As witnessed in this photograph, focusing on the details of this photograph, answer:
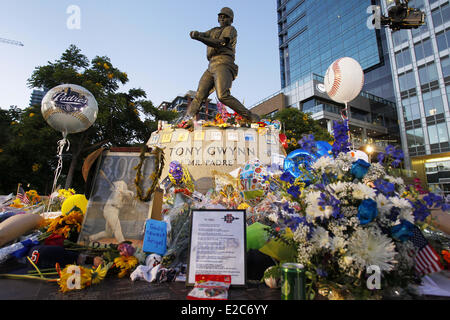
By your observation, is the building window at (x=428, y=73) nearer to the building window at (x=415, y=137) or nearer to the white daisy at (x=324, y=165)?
the building window at (x=415, y=137)

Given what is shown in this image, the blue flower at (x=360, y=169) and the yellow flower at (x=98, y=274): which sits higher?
the blue flower at (x=360, y=169)

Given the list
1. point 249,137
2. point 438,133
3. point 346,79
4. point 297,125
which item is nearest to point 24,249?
point 249,137

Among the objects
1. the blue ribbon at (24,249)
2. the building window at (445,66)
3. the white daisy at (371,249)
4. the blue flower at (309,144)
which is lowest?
the blue ribbon at (24,249)

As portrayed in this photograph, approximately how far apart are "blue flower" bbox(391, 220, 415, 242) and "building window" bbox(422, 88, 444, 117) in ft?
121

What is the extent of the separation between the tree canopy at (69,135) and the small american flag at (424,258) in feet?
53.0

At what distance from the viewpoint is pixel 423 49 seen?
3003 cm

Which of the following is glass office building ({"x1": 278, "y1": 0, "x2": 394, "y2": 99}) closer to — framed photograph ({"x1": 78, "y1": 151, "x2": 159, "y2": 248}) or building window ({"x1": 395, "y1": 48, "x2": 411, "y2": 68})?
building window ({"x1": 395, "y1": 48, "x2": 411, "y2": 68})

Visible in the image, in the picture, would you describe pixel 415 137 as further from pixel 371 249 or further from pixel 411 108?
pixel 371 249

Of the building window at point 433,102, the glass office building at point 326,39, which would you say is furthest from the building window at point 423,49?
the glass office building at point 326,39

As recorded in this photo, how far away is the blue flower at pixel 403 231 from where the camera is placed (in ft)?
5.25

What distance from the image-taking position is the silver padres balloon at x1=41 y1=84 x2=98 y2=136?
5.49 m

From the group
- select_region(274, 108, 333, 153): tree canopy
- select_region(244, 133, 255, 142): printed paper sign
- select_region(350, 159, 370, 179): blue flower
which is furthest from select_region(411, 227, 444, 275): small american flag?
select_region(274, 108, 333, 153): tree canopy
